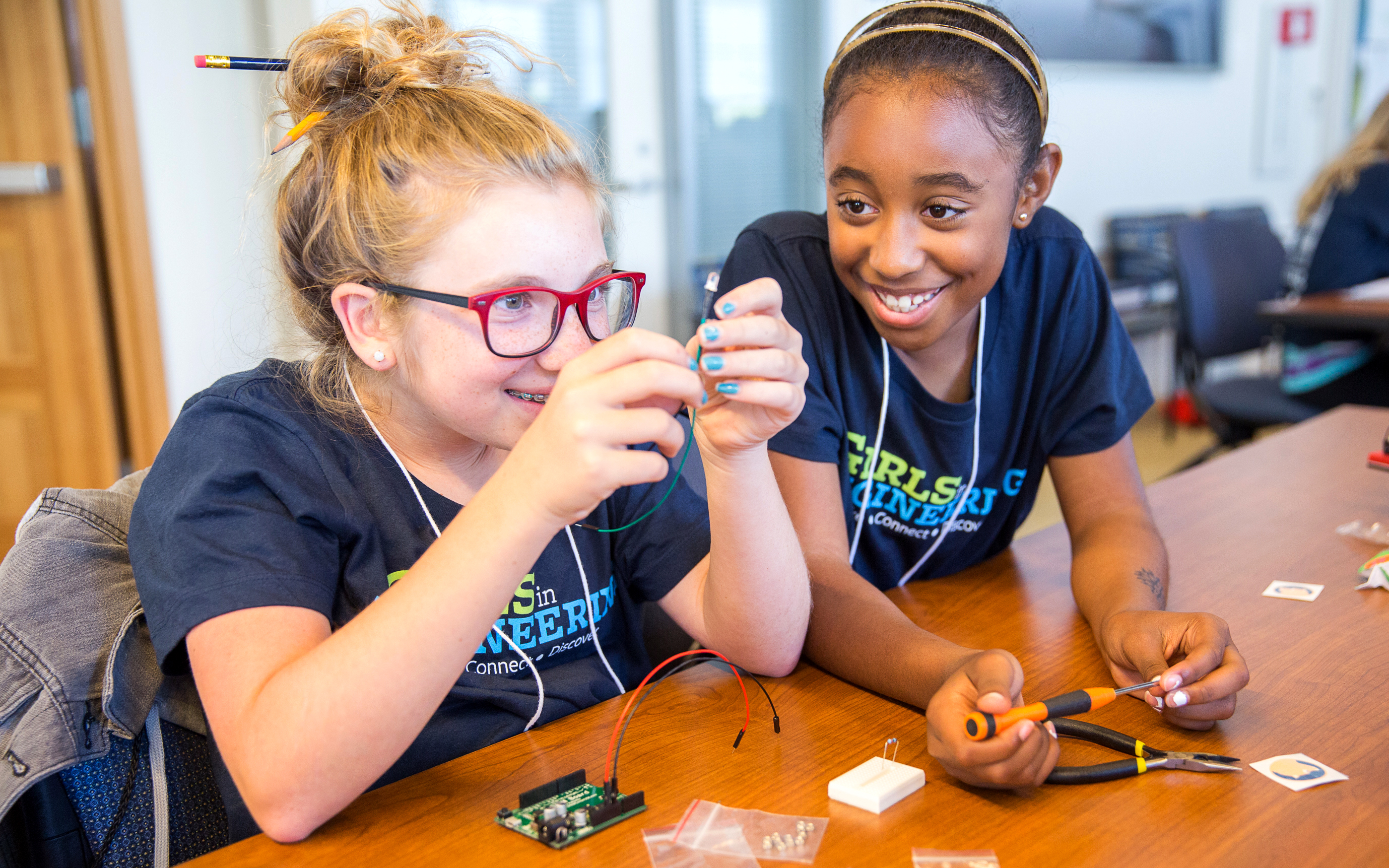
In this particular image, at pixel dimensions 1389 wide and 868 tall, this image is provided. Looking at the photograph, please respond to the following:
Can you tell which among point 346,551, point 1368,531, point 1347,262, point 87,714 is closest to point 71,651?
point 87,714

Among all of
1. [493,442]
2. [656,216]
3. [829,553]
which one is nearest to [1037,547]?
[829,553]

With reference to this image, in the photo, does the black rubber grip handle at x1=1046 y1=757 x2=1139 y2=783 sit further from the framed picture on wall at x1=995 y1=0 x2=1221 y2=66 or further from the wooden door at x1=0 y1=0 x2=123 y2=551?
the framed picture on wall at x1=995 y1=0 x2=1221 y2=66

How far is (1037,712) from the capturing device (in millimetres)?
793

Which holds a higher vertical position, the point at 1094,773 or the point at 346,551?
the point at 346,551

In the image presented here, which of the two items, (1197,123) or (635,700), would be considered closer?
(635,700)

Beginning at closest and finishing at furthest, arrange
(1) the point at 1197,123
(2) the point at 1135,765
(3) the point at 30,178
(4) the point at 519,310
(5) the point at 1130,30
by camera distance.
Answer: (2) the point at 1135,765, (4) the point at 519,310, (3) the point at 30,178, (5) the point at 1130,30, (1) the point at 1197,123

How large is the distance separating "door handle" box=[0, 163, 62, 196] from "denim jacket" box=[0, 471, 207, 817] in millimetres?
2546

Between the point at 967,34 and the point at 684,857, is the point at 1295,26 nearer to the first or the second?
the point at 967,34

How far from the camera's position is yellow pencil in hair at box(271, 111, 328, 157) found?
985 millimetres

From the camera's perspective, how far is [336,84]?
39.7 inches

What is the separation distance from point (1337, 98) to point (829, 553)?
7.15 metres

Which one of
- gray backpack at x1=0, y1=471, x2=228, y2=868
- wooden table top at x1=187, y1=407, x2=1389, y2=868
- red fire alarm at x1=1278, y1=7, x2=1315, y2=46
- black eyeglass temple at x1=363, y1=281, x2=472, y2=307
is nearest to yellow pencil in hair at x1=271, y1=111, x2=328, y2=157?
black eyeglass temple at x1=363, y1=281, x2=472, y2=307

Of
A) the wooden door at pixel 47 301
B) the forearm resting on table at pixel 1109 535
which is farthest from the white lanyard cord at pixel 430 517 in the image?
the wooden door at pixel 47 301

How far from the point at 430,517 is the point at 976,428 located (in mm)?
709
